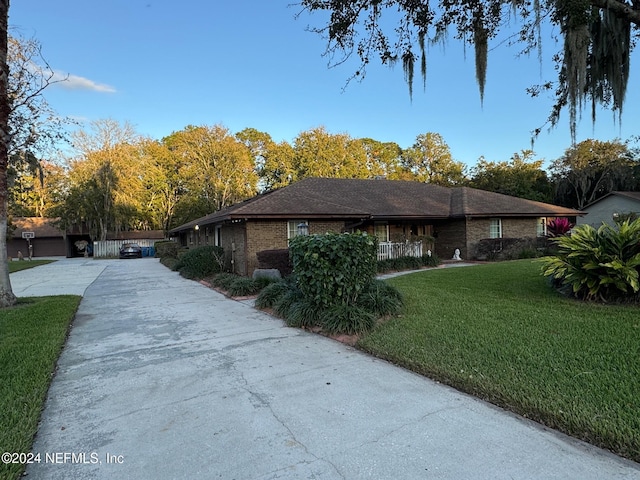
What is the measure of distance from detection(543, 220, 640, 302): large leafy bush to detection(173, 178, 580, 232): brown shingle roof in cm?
839

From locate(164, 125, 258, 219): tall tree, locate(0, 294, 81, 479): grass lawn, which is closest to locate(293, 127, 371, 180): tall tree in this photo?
locate(164, 125, 258, 219): tall tree

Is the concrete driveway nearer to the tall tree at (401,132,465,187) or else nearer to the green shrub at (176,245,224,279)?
the green shrub at (176,245,224,279)

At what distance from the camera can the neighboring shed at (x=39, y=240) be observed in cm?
3859

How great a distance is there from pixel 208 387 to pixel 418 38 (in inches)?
254

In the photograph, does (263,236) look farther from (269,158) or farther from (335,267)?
(269,158)

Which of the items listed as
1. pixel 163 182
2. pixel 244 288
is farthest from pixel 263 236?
pixel 163 182

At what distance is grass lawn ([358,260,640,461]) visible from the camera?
9.53 feet

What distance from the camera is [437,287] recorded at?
8.95 metres

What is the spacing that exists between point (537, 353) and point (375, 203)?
557 inches

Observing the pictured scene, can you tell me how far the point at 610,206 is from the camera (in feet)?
A: 96.6

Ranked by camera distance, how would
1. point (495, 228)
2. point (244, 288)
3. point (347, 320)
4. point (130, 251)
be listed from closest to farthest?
point (347, 320) < point (244, 288) < point (495, 228) < point (130, 251)

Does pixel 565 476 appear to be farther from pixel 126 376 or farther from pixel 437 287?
pixel 437 287

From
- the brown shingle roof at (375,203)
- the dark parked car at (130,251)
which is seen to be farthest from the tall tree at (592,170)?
the dark parked car at (130,251)

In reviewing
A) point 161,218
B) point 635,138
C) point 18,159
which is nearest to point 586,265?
point 18,159
